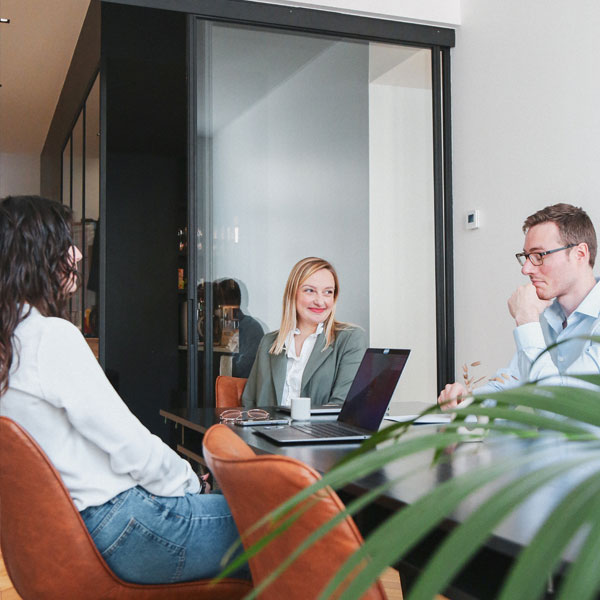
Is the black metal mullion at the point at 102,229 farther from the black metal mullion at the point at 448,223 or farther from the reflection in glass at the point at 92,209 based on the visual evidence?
the black metal mullion at the point at 448,223

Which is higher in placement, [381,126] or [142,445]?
[381,126]

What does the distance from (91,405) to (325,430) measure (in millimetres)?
711

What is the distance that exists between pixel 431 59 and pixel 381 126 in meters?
0.58

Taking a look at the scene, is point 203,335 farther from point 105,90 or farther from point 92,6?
point 92,6

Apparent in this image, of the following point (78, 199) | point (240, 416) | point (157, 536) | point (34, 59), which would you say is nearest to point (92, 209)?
point (78, 199)

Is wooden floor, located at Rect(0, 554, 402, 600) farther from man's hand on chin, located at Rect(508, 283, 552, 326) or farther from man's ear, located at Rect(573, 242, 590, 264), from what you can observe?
man's ear, located at Rect(573, 242, 590, 264)

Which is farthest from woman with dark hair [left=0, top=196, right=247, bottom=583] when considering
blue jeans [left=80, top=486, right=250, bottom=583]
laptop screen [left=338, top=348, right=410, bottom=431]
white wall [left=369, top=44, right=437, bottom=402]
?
white wall [left=369, top=44, right=437, bottom=402]

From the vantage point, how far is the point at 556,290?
2.78 m

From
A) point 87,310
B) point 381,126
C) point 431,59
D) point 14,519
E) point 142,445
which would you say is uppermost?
point 431,59

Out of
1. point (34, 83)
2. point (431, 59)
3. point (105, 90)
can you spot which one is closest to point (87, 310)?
point (105, 90)

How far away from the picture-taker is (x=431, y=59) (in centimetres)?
480

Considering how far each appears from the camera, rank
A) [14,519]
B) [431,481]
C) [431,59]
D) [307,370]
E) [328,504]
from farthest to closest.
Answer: [431,59] < [307,370] < [14,519] < [431,481] < [328,504]

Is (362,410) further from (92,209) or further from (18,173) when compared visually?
(18,173)

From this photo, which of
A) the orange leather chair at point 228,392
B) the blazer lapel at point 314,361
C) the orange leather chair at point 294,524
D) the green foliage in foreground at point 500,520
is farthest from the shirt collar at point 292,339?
the green foliage in foreground at point 500,520
